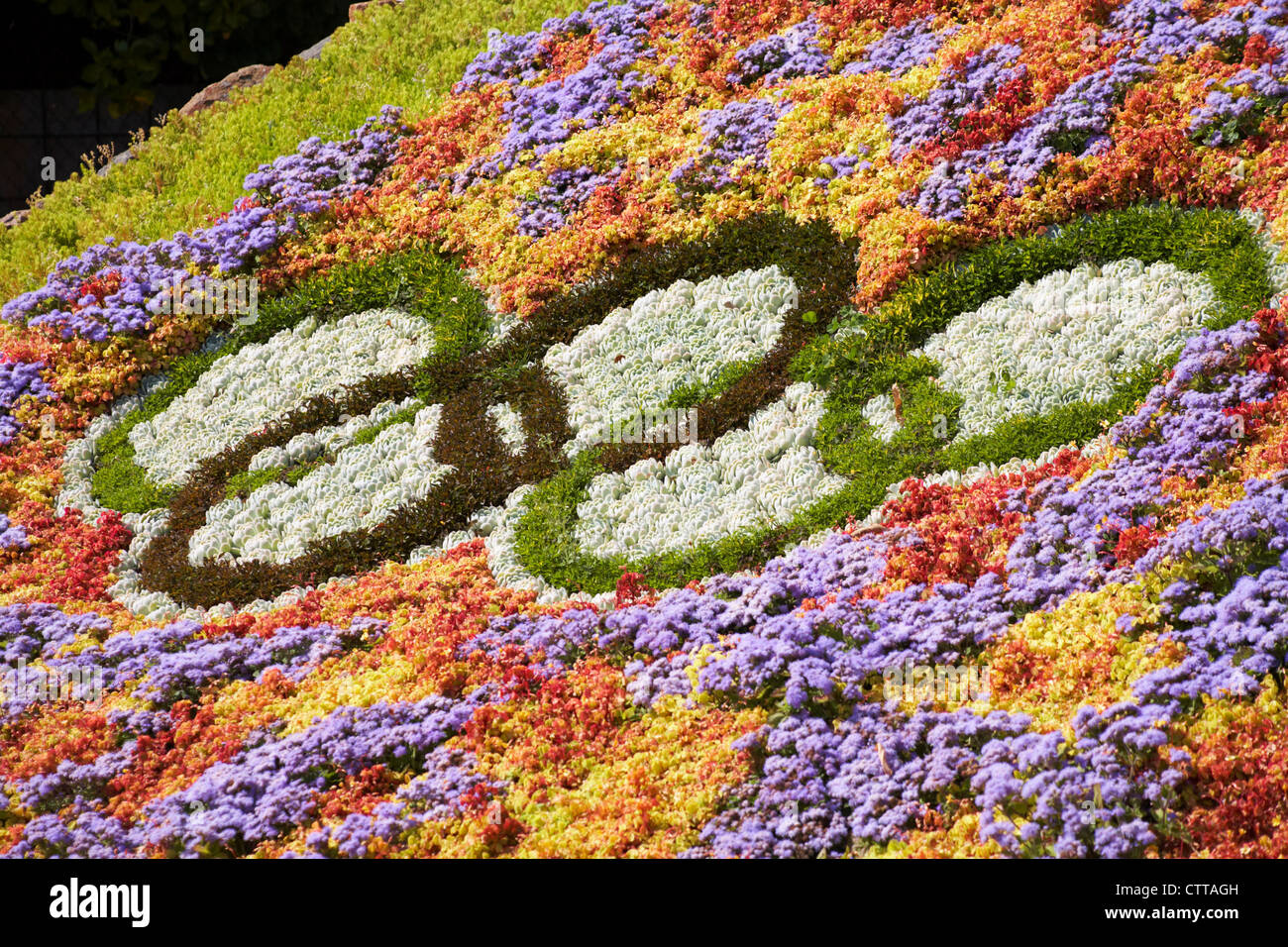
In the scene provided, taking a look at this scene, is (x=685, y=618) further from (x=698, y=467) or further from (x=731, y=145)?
(x=731, y=145)

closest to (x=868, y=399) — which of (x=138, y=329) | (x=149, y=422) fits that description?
(x=149, y=422)

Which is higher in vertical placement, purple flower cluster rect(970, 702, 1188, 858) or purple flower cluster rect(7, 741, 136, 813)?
purple flower cluster rect(970, 702, 1188, 858)

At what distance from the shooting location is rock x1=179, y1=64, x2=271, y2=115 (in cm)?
→ 1569

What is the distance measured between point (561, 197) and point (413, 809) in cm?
659

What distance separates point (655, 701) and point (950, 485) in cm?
235

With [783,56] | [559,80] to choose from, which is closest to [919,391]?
[783,56]

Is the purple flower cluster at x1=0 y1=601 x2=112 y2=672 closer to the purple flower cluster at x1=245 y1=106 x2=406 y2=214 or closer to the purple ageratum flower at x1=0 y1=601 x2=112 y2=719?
the purple ageratum flower at x1=0 y1=601 x2=112 y2=719

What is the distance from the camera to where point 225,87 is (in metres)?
15.9

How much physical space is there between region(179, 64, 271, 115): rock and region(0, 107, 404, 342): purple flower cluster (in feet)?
10.2

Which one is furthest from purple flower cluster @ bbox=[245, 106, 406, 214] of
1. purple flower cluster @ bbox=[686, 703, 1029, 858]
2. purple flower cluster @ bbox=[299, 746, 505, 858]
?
purple flower cluster @ bbox=[686, 703, 1029, 858]

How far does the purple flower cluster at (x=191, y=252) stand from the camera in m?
12.0

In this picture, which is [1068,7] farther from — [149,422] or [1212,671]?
[149,422]

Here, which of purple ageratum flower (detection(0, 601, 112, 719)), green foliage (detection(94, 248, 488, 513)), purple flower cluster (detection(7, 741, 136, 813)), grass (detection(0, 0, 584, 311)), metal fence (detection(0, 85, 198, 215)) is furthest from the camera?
metal fence (detection(0, 85, 198, 215))

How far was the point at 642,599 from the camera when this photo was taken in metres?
7.62
